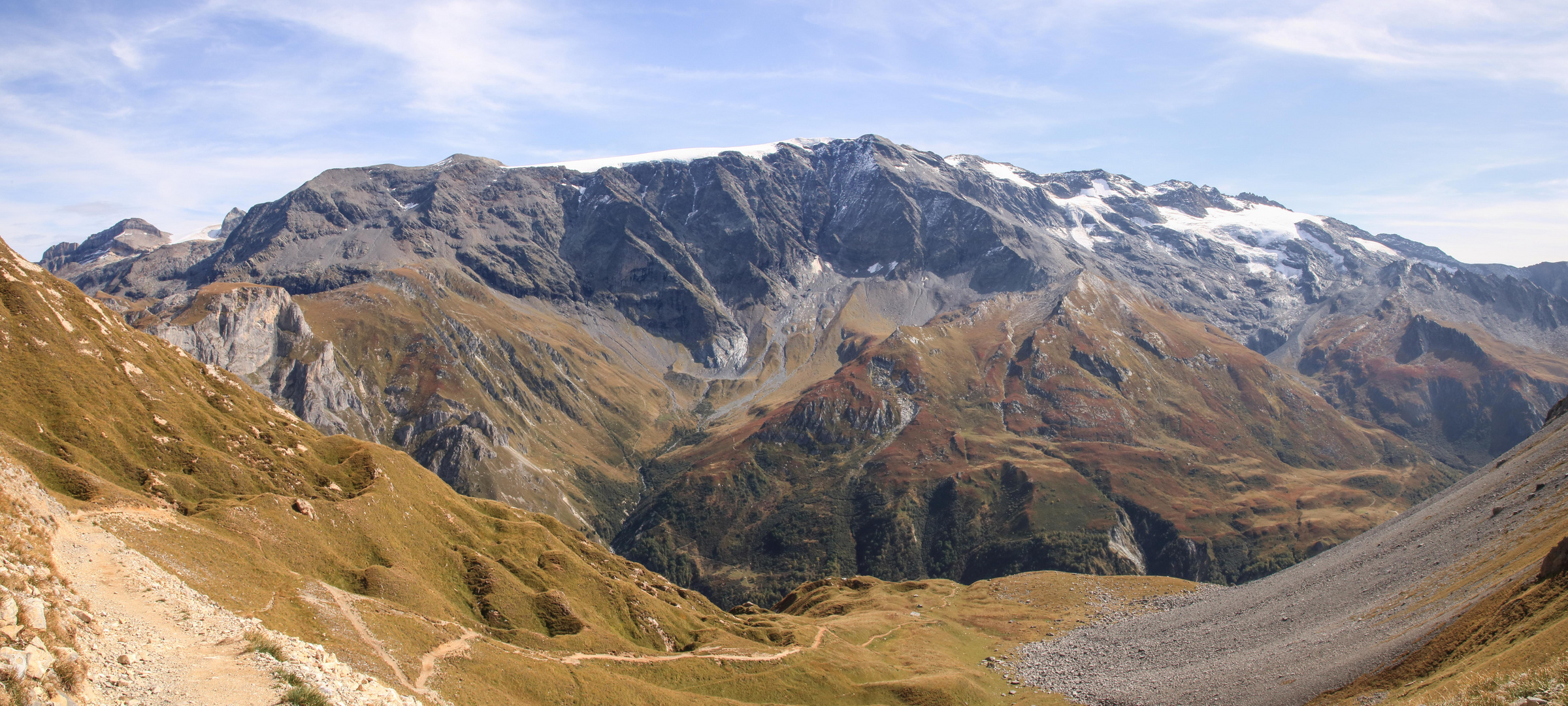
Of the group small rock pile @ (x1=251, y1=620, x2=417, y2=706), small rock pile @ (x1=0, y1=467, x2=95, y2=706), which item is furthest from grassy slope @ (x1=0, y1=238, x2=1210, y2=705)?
small rock pile @ (x1=0, y1=467, x2=95, y2=706)

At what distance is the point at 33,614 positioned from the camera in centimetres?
3422

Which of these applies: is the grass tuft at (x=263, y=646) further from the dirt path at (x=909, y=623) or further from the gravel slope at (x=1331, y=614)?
the dirt path at (x=909, y=623)

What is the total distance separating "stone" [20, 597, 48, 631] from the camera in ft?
110

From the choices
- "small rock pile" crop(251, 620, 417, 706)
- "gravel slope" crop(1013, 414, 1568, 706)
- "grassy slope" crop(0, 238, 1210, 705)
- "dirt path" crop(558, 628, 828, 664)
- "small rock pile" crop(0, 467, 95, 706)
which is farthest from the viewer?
"dirt path" crop(558, 628, 828, 664)

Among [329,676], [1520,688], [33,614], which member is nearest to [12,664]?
[33,614]

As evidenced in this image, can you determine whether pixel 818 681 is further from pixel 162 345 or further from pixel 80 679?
pixel 162 345

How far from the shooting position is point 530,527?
117 meters

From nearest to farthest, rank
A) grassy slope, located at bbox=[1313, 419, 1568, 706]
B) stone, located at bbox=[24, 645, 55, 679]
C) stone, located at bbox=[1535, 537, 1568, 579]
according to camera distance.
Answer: stone, located at bbox=[24, 645, 55, 679]
grassy slope, located at bbox=[1313, 419, 1568, 706]
stone, located at bbox=[1535, 537, 1568, 579]

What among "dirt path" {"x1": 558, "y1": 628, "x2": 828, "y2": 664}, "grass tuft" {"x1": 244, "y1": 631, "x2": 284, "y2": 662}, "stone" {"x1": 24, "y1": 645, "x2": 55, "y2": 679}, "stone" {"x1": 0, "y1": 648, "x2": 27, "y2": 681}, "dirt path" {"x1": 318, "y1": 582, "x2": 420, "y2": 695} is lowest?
"dirt path" {"x1": 558, "y1": 628, "x2": 828, "y2": 664}

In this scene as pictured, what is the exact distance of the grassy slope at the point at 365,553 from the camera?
64.3 metres

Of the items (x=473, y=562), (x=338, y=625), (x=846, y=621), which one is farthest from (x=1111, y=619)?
(x=338, y=625)

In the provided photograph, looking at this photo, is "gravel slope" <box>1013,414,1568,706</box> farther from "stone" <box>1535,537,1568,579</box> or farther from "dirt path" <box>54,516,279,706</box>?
"dirt path" <box>54,516,279,706</box>

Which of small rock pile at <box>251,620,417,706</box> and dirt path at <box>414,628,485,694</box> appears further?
dirt path at <box>414,628,485,694</box>

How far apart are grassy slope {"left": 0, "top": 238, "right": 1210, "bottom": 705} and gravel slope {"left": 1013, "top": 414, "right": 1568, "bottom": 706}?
17339mm
